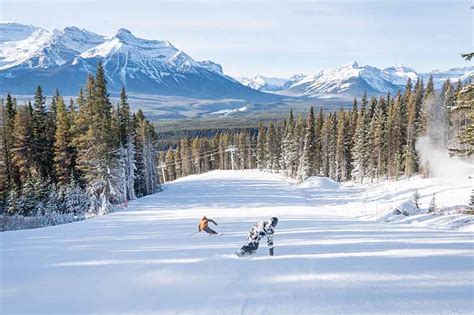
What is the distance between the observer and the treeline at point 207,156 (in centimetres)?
10382

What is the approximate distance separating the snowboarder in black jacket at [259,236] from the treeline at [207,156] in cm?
9058

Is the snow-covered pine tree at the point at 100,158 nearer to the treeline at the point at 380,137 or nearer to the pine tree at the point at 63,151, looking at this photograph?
the pine tree at the point at 63,151

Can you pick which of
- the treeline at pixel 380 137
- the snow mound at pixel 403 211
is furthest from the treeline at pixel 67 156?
the treeline at pixel 380 137

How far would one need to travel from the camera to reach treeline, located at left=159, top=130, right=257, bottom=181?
10382cm

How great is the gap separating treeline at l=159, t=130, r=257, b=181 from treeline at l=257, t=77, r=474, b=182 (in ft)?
95.4

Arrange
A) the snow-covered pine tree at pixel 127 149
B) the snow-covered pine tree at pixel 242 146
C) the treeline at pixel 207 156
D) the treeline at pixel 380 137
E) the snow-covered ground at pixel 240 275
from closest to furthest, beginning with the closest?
the snow-covered ground at pixel 240 275
the snow-covered pine tree at pixel 127 149
the treeline at pixel 380 137
the treeline at pixel 207 156
the snow-covered pine tree at pixel 242 146

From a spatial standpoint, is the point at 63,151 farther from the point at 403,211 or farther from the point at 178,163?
the point at 178,163

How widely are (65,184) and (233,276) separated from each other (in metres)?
32.4

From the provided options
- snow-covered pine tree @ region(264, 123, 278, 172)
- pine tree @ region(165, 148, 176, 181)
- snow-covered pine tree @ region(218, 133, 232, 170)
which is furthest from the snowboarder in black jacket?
pine tree @ region(165, 148, 176, 181)

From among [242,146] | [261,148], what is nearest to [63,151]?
[261,148]

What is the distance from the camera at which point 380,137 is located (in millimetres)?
58812

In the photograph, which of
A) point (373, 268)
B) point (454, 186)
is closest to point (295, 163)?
point (454, 186)

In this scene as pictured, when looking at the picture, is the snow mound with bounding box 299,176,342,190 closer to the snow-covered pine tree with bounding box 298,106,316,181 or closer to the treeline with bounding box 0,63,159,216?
the snow-covered pine tree with bounding box 298,106,316,181

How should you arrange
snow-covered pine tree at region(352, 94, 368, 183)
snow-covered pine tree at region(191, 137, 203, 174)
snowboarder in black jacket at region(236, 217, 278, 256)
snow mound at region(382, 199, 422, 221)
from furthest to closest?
snow-covered pine tree at region(191, 137, 203, 174), snow-covered pine tree at region(352, 94, 368, 183), snow mound at region(382, 199, 422, 221), snowboarder in black jacket at region(236, 217, 278, 256)
